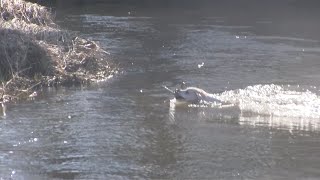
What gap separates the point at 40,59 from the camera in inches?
457

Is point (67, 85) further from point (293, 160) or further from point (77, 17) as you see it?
point (77, 17)

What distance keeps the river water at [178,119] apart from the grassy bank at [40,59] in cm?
34

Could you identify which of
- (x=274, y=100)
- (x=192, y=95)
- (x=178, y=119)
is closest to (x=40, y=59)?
(x=192, y=95)

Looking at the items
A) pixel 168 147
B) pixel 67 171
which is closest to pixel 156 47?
pixel 168 147

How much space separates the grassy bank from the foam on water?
98.0 inches

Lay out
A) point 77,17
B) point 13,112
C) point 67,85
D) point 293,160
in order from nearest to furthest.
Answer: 1. point 293,160
2. point 13,112
3. point 67,85
4. point 77,17

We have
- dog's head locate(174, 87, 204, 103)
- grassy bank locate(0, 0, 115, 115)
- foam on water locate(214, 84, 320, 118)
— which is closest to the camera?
foam on water locate(214, 84, 320, 118)

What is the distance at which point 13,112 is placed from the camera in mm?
9523

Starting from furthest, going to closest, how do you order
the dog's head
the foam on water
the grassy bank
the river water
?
1. the grassy bank
2. the dog's head
3. the foam on water
4. the river water

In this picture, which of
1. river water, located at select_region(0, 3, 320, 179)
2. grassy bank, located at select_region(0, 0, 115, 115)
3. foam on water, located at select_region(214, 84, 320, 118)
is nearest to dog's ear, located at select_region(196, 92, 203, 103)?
river water, located at select_region(0, 3, 320, 179)

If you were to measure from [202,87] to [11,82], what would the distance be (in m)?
2.86

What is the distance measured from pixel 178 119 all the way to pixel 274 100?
5.49 feet

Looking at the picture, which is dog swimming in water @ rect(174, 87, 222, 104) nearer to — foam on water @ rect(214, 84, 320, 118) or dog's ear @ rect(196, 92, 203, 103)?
dog's ear @ rect(196, 92, 203, 103)

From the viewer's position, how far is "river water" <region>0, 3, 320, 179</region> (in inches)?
293
